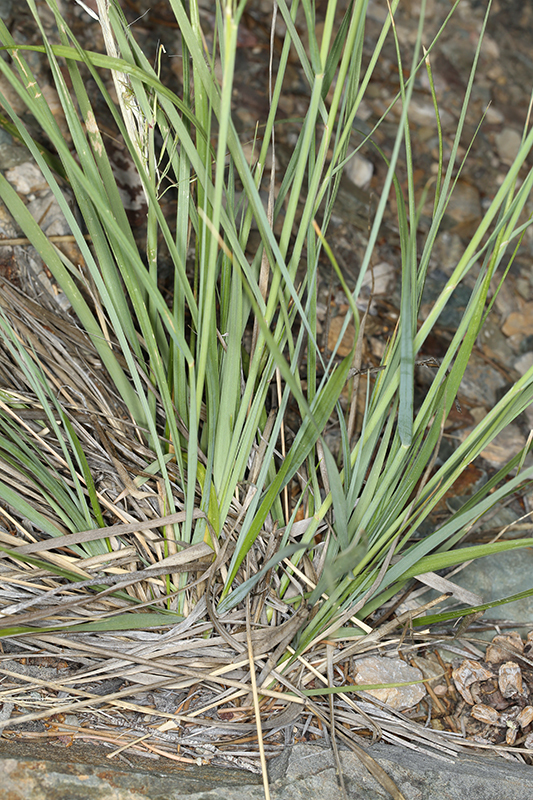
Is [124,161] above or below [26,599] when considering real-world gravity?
above

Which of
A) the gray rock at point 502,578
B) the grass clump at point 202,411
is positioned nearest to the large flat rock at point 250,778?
the grass clump at point 202,411

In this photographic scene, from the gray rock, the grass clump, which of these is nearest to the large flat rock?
the grass clump

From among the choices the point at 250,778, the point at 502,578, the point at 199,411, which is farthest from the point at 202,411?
the point at 502,578

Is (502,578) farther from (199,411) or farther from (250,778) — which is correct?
(199,411)

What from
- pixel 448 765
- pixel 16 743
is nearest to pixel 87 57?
pixel 16 743

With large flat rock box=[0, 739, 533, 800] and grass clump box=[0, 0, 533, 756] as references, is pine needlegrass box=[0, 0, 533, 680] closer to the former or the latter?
grass clump box=[0, 0, 533, 756]

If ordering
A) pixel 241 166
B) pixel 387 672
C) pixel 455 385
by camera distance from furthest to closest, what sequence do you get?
pixel 387 672 → pixel 455 385 → pixel 241 166

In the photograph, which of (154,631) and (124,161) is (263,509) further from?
(124,161)
